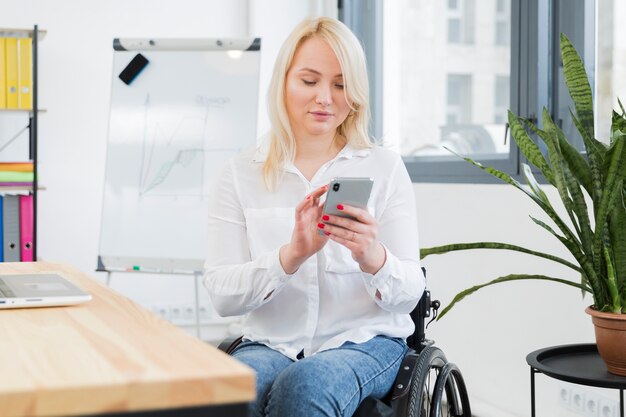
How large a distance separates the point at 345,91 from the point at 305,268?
0.41m

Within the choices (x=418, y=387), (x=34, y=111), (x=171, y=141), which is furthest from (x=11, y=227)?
(x=418, y=387)

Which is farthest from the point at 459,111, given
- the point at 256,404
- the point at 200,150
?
the point at 256,404

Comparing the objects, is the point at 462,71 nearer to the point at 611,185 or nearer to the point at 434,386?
the point at 611,185

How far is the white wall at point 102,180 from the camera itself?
2.90m

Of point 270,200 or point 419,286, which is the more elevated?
point 270,200

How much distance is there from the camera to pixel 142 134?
11.6 ft

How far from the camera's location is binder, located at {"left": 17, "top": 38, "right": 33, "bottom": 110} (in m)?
3.61

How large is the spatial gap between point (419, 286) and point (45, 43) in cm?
290

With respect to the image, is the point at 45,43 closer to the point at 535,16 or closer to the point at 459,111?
the point at 459,111

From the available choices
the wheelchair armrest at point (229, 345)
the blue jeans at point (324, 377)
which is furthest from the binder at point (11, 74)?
the blue jeans at point (324, 377)

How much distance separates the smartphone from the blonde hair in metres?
0.35

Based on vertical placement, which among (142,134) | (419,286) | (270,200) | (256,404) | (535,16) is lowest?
(256,404)

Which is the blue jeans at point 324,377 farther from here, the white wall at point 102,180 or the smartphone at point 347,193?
the white wall at point 102,180

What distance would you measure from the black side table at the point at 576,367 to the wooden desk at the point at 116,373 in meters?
1.01
